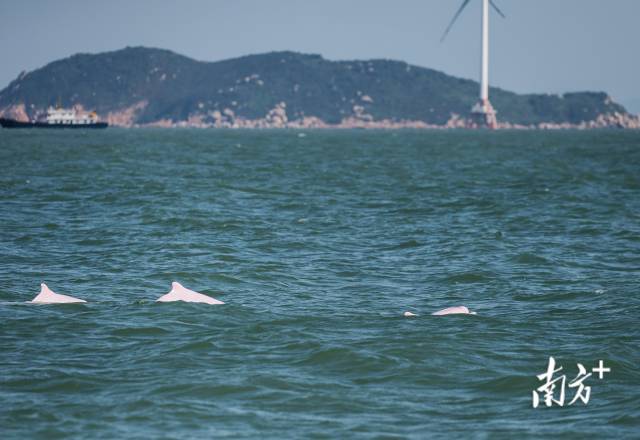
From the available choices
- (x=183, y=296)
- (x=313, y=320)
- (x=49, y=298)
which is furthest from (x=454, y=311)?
(x=49, y=298)

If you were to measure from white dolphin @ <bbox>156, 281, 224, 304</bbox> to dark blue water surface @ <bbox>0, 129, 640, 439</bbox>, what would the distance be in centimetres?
62

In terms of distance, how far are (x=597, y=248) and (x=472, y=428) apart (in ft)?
70.1

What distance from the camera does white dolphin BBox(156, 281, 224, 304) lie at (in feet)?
77.7

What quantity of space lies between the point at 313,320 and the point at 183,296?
149 inches

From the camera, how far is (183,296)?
23828 mm

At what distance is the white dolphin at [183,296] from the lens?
77.7ft

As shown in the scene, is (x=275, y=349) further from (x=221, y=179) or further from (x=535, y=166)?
(x=535, y=166)

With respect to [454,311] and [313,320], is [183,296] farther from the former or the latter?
[454,311]

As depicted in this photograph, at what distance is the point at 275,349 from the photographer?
19.0m

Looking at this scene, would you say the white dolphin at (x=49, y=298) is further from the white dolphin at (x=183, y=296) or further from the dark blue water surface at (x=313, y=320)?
the white dolphin at (x=183, y=296)

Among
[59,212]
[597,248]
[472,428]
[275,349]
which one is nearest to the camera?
[472,428]

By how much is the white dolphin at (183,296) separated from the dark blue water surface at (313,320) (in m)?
0.62

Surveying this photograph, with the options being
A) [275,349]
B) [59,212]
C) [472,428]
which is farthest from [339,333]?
[59,212]

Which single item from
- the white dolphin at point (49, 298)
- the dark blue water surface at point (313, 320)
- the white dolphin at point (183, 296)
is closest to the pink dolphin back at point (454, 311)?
the dark blue water surface at point (313, 320)
